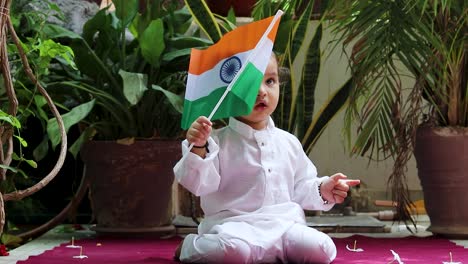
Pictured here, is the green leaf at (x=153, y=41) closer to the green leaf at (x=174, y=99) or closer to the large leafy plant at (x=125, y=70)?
the large leafy plant at (x=125, y=70)

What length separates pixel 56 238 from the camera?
9.98ft

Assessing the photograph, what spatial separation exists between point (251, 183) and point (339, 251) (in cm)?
54

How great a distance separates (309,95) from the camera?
3.39 meters

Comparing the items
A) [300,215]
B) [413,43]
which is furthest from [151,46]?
[300,215]

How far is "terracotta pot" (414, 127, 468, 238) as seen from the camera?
307 cm

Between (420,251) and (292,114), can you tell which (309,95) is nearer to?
(292,114)

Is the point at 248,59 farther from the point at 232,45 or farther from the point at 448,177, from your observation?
the point at 448,177

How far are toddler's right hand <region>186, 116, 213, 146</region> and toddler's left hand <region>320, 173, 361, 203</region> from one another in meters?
0.32

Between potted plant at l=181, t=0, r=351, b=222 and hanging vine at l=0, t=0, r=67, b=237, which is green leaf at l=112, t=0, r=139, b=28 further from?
hanging vine at l=0, t=0, r=67, b=237

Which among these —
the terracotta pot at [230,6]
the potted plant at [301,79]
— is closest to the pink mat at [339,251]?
the potted plant at [301,79]

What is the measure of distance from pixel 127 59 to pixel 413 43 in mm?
1013

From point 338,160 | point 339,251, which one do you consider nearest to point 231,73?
point 339,251

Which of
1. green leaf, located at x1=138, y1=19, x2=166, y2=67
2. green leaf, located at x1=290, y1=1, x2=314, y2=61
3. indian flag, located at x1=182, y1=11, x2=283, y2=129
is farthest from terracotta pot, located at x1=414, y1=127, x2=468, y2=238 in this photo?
indian flag, located at x1=182, y1=11, x2=283, y2=129

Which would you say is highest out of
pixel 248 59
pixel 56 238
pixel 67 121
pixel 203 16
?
pixel 203 16
